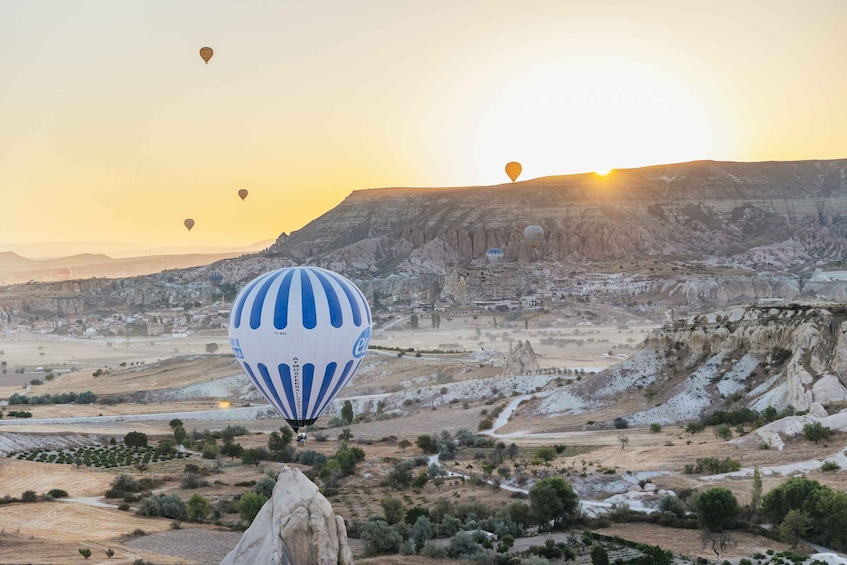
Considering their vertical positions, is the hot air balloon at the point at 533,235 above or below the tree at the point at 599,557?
above

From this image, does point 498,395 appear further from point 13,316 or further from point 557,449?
point 13,316

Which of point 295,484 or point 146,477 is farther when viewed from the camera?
point 146,477

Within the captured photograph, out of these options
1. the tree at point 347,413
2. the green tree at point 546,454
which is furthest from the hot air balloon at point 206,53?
the green tree at point 546,454

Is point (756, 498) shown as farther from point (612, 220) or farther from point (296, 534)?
point (612, 220)

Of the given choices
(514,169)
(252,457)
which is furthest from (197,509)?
(514,169)

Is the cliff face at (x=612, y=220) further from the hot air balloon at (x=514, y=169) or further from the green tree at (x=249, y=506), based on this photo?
the green tree at (x=249, y=506)

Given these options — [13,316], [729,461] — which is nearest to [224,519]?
[729,461]
